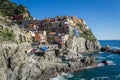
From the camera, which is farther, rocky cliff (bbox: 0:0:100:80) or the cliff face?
the cliff face

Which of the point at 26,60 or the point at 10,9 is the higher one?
the point at 10,9

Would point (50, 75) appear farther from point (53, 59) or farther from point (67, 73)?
point (53, 59)

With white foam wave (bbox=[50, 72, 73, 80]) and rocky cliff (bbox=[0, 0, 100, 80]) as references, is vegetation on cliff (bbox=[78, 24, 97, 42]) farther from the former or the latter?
white foam wave (bbox=[50, 72, 73, 80])

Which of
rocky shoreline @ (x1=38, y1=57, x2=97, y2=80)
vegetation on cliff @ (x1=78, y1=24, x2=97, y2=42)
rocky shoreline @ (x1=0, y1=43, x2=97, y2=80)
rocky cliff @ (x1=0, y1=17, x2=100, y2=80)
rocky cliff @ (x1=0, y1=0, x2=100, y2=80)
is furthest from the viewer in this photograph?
vegetation on cliff @ (x1=78, y1=24, x2=97, y2=42)

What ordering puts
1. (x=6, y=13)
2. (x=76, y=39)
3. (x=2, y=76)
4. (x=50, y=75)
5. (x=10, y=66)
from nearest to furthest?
(x=2, y=76), (x=10, y=66), (x=50, y=75), (x=6, y=13), (x=76, y=39)

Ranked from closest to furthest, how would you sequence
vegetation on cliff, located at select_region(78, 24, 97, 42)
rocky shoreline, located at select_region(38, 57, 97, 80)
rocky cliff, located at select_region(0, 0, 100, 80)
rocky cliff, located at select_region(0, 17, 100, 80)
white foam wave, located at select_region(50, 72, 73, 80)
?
1. rocky cliff, located at select_region(0, 17, 100, 80)
2. rocky cliff, located at select_region(0, 0, 100, 80)
3. rocky shoreline, located at select_region(38, 57, 97, 80)
4. white foam wave, located at select_region(50, 72, 73, 80)
5. vegetation on cliff, located at select_region(78, 24, 97, 42)

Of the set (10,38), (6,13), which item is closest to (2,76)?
(10,38)

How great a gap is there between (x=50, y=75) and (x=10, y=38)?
14.5m

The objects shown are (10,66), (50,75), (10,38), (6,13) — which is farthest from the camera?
(6,13)

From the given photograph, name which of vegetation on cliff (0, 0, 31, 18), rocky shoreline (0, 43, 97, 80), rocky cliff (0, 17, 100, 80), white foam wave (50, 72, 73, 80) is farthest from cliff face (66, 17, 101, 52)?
rocky shoreline (0, 43, 97, 80)

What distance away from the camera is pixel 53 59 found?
70.8 m

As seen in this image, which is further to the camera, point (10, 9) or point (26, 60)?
point (10, 9)

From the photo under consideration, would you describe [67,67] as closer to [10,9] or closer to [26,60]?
[26,60]

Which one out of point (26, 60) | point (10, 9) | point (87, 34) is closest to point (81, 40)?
point (87, 34)
